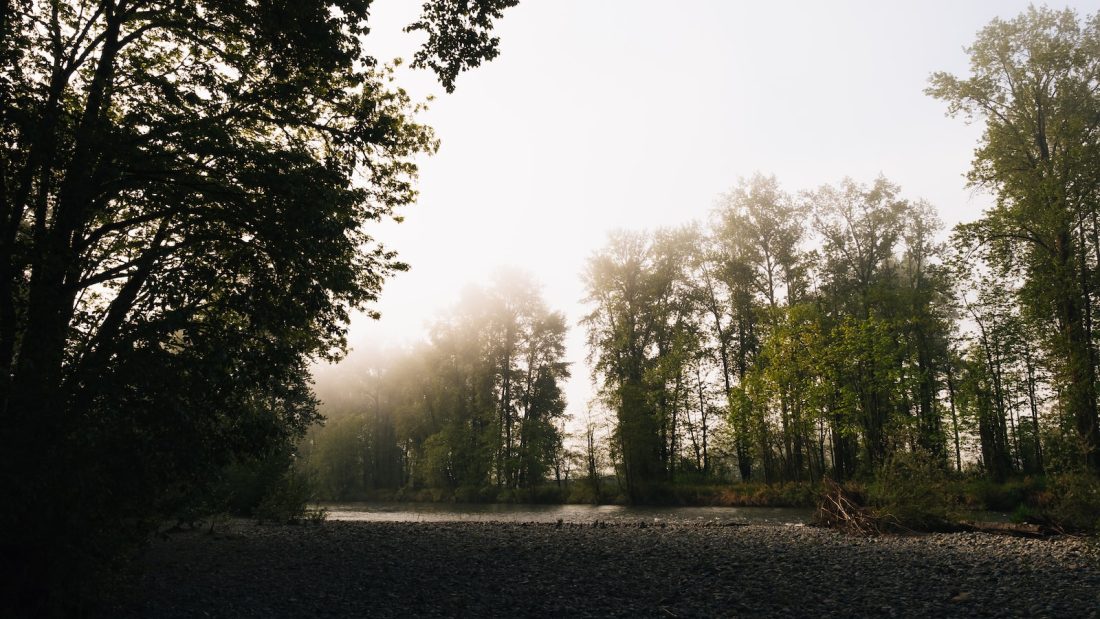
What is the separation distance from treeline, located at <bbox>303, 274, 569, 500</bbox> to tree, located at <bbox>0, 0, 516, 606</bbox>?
3311 centimetres

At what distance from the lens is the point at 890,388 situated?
3094 centimetres

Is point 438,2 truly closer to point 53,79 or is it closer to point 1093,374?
point 53,79

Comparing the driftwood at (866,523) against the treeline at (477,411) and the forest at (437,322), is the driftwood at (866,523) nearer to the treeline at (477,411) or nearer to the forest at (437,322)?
the forest at (437,322)

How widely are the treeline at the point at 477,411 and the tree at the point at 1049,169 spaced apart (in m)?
29.5

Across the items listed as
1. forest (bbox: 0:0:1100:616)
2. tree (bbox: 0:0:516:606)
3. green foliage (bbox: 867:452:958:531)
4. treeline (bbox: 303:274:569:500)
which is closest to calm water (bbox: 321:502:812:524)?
forest (bbox: 0:0:1100:616)

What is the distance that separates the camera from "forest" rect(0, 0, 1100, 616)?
774cm

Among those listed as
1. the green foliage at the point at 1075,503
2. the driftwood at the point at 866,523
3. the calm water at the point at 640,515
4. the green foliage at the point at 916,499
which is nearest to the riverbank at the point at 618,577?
the green foliage at the point at 1075,503

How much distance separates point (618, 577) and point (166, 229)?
33.0ft

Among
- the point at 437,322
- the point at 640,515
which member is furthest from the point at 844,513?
the point at 437,322

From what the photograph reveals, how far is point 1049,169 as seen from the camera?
21219 millimetres

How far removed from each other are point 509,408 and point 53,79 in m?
38.7

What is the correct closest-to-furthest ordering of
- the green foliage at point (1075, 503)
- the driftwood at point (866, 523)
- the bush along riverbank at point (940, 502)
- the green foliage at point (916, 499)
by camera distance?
the green foliage at point (1075, 503), the bush along riverbank at point (940, 502), the driftwood at point (866, 523), the green foliage at point (916, 499)

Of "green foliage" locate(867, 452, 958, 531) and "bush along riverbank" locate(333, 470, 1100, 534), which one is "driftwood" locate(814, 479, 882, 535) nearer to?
"bush along riverbank" locate(333, 470, 1100, 534)

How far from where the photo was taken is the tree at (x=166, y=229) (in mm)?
7262
